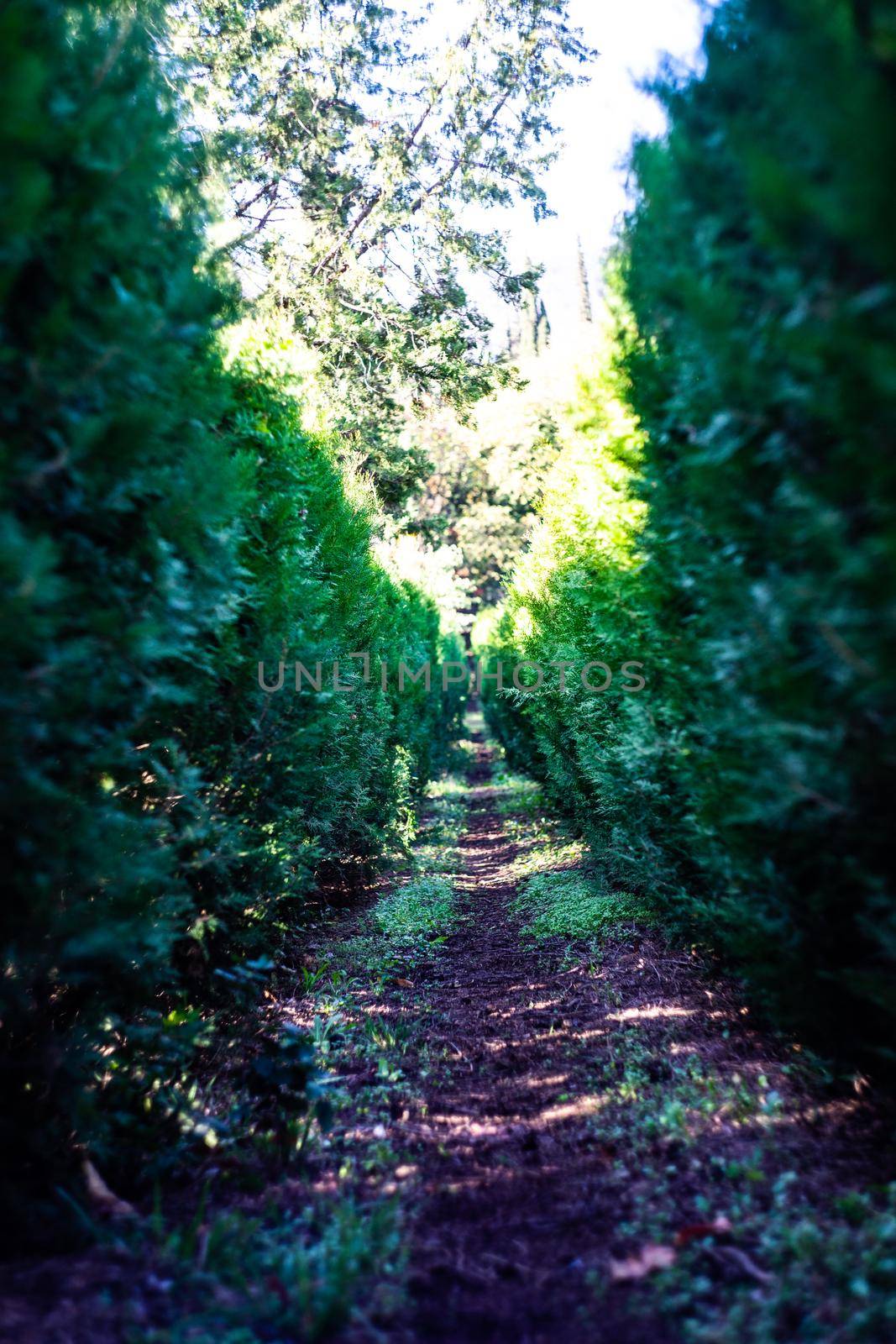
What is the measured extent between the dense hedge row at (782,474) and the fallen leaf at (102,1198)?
7.75ft

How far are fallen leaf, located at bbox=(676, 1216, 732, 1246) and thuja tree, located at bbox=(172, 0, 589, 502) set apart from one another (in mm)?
12240

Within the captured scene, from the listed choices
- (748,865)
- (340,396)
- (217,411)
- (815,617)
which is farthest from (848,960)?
(340,396)

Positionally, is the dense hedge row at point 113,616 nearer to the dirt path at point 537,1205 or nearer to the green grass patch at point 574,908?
the dirt path at point 537,1205

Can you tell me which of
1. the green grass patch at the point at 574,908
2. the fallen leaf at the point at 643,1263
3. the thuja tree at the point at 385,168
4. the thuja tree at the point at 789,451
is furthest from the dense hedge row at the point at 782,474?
the thuja tree at the point at 385,168

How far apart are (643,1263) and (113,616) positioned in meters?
2.49

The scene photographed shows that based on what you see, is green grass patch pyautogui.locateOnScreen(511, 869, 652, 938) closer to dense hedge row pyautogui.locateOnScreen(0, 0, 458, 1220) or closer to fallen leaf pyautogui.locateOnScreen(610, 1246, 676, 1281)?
dense hedge row pyautogui.locateOnScreen(0, 0, 458, 1220)

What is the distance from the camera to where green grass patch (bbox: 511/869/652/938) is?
676 cm

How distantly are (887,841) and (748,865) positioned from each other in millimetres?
927

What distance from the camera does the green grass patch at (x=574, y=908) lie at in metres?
6.76

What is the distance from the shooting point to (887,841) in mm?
2408

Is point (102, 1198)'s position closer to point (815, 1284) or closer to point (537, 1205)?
point (537, 1205)

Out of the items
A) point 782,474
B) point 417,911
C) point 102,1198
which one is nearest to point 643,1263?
point 102,1198

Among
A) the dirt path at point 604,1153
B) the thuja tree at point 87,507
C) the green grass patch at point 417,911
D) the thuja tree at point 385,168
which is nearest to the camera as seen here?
the thuja tree at point 87,507

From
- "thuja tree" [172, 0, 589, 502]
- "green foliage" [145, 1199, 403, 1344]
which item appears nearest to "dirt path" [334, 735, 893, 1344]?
"green foliage" [145, 1199, 403, 1344]
